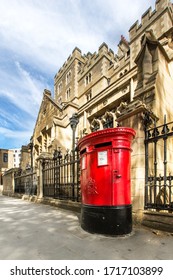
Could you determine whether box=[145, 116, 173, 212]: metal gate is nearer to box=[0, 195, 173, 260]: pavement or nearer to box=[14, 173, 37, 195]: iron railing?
box=[0, 195, 173, 260]: pavement

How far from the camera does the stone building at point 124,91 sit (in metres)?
4.11

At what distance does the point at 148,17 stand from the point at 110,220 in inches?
679

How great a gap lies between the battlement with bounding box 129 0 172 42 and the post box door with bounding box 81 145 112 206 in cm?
1543

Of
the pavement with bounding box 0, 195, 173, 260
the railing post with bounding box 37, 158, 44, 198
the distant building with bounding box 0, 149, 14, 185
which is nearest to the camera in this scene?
the pavement with bounding box 0, 195, 173, 260

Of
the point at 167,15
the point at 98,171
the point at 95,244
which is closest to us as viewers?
the point at 95,244

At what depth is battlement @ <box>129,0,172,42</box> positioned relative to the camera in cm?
1316

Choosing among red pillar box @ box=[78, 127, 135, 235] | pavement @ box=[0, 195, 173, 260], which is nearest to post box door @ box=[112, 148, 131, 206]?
red pillar box @ box=[78, 127, 135, 235]

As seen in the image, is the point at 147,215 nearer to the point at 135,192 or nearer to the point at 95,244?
the point at 135,192

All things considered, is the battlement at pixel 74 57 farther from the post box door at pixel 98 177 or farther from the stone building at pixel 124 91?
the post box door at pixel 98 177

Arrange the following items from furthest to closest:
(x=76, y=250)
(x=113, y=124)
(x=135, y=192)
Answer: (x=113, y=124), (x=135, y=192), (x=76, y=250)

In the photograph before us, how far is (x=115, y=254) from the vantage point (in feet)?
7.40

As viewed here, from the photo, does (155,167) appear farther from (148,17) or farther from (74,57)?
(74,57)

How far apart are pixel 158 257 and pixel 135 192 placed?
5.44ft
